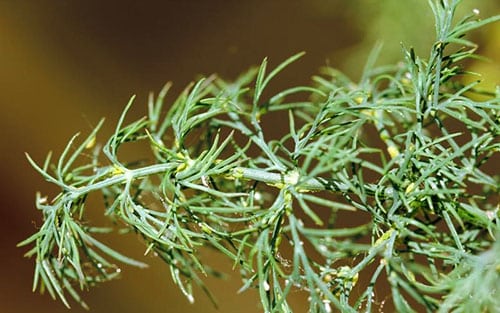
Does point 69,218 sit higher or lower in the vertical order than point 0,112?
lower

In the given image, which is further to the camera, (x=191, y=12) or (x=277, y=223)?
(x=191, y=12)

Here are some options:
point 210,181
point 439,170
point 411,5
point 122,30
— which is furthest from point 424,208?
point 122,30

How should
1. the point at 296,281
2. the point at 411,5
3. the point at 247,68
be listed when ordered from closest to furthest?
the point at 296,281, the point at 411,5, the point at 247,68

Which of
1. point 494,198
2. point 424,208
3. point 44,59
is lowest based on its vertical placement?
point 494,198

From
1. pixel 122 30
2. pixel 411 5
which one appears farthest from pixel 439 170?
pixel 122 30

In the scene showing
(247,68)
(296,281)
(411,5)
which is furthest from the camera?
(247,68)

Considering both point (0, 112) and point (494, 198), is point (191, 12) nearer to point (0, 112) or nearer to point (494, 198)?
point (0, 112)
